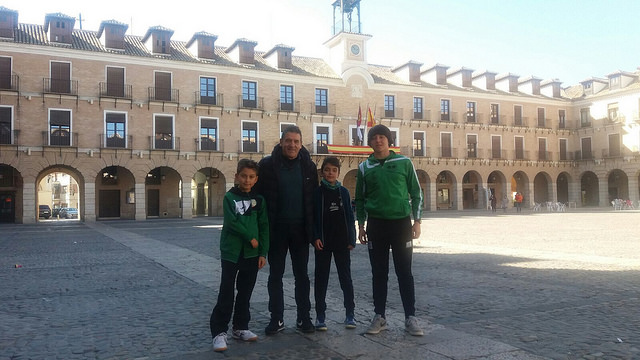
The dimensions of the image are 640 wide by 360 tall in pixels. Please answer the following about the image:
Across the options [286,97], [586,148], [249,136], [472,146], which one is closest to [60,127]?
[249,136]

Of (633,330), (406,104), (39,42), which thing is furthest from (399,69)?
(633,330)

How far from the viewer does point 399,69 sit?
1626 inches

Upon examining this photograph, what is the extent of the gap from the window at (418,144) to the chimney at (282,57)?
437 inches

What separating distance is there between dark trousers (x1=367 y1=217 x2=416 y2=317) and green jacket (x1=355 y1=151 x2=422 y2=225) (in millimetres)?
91

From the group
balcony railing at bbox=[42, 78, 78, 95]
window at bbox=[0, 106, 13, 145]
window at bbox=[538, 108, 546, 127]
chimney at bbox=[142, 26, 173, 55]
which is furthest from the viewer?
window at bbox=[538, 108, 546, 127]

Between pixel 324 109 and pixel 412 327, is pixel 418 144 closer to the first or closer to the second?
pixel 324 109

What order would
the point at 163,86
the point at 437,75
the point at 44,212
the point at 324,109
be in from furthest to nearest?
the point at 437,75 → the point at 44,212 → the point at 324,109 → the point at 163,86

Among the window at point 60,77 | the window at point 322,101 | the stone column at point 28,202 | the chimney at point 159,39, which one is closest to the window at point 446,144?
the window at point 322,101

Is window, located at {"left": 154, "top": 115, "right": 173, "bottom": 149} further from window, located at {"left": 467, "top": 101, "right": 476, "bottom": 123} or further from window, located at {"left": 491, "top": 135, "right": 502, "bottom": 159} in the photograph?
window, located at {"left": 491, "top": 135, "right": 502, "bottom": 159}

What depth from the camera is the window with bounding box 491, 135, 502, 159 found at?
4169 centimetres

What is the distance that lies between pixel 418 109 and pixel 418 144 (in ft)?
9.13

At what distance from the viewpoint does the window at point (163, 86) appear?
30281 millimetres

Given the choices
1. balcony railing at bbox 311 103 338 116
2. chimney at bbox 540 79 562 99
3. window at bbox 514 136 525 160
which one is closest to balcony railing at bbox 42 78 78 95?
balcony railing at bbox 311 103 338 116

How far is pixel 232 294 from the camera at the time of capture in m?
4.20
